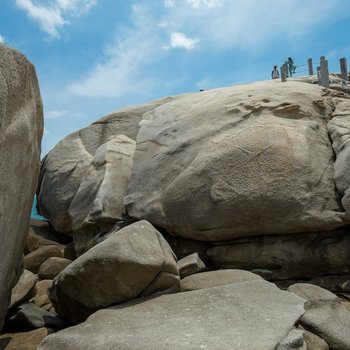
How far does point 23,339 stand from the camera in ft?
17.0

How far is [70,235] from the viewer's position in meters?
10.5

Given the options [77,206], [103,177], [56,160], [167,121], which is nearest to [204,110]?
[167,121]

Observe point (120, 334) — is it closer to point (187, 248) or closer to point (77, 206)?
point (187, 248)

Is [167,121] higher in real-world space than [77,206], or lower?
higher

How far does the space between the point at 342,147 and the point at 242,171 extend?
5.65 ft

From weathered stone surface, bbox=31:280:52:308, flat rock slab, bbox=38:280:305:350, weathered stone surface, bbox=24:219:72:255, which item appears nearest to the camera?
flat rock slab, bbox=38:280:305:350

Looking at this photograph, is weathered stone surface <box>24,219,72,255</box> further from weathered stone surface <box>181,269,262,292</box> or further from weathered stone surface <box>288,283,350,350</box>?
weathered stone surface <box>288,283,350,350</box>

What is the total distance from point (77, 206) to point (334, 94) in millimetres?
5774

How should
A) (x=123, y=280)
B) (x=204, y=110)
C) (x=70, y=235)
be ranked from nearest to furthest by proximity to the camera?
(x=123, y=280)
(x=204, y=110)
(x=70, y=235)

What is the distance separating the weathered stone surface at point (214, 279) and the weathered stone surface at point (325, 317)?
646 millimetres

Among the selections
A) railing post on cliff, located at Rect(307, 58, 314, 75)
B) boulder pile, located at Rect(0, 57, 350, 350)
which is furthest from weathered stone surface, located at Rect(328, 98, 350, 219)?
railing post on cliff, located at Rect(307, 58, 314, 75)

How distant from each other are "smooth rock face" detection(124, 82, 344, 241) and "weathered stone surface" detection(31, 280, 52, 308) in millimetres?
1882

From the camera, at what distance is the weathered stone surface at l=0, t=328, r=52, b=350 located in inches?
195

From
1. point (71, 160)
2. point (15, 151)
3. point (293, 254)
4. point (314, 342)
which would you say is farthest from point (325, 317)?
point (71, 160)
